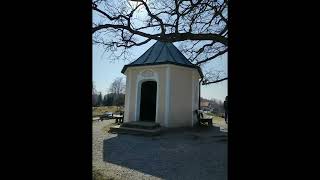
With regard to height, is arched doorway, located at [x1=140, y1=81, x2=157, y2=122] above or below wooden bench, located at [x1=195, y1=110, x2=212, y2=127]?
above

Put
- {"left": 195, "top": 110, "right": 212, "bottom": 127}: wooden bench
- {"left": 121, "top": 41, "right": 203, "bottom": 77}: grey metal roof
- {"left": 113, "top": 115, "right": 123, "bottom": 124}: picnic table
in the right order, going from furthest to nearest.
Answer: {"left": 113, "top": 115, "right": 123, "bottom": 124}: picnic table
{"left": 195, "top": 110, "right": 212, "bottom": 127}: wooden bench
{"left": 121, "top": 41, "right": 203, "bottom": 77}: grey metal roof

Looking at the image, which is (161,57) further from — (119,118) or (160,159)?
(160,159)

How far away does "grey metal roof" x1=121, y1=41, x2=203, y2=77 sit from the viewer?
1483 centimetres

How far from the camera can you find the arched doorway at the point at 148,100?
49.2 ft

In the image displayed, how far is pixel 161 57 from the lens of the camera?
15320 millimetres

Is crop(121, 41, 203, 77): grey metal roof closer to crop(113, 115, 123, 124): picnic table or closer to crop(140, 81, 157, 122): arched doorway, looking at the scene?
crop(140, 81, 157, 122): arched doorway

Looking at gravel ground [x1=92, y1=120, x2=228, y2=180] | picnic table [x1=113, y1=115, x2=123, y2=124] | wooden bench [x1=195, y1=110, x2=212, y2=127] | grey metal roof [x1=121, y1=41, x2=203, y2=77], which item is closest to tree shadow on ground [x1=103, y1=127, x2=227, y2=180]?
gravel ground [x1=92, y1=120, x2=228, y2=180]

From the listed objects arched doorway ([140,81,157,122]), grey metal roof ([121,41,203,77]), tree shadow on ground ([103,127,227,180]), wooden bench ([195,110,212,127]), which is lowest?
tree shadow on ground ([103,127,227,180])

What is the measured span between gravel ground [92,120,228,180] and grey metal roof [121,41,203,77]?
5.74 meters
